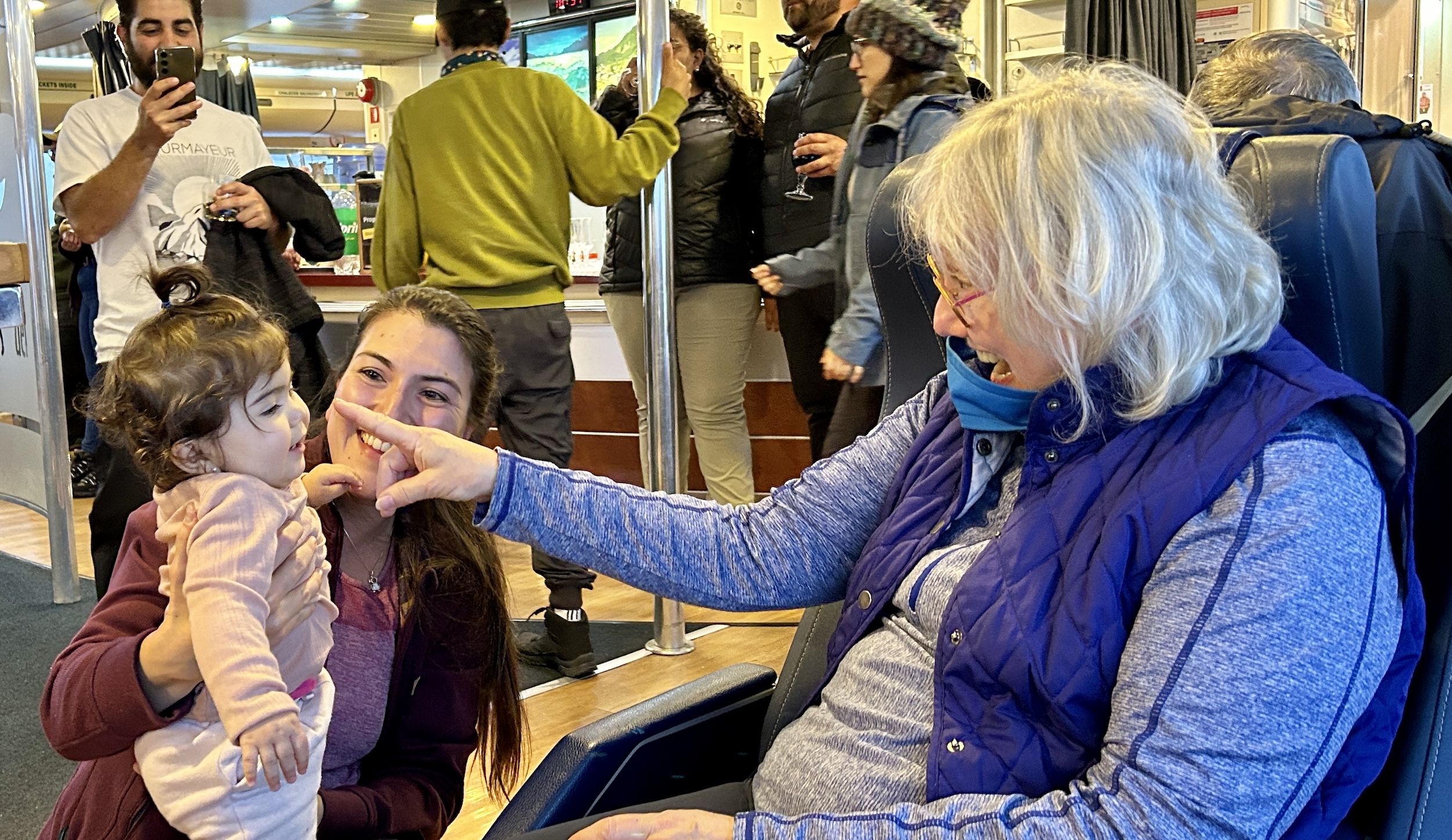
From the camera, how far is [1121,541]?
93 cm

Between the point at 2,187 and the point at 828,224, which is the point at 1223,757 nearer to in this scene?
the point at 828,224

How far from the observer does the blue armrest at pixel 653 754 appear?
3.94 feet

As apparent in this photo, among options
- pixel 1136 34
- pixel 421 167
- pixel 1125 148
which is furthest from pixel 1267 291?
pixel 1136 34

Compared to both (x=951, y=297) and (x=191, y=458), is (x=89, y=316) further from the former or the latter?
(x=951, y=297)

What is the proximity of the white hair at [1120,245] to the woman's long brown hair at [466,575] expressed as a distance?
2.11 feet

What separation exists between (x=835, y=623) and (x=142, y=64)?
2.08m

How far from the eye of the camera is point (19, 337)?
3939mm

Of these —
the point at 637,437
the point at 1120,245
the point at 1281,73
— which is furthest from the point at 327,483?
the point at 637,437

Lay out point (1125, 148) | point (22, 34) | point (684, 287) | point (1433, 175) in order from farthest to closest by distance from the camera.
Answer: point (22, 34) → point (684, 287) → point (1433, 175) → point (1125, 148)

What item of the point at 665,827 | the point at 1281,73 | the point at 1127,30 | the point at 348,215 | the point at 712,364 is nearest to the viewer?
the point at 665,827

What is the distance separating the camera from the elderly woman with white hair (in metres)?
0.87

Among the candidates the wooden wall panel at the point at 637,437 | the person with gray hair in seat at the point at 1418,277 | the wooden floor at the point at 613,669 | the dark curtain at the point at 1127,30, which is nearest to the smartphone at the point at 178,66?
the wooden floor at the point at 613,669

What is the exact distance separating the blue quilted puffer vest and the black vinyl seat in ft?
0.20

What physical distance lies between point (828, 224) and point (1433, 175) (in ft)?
6.00
